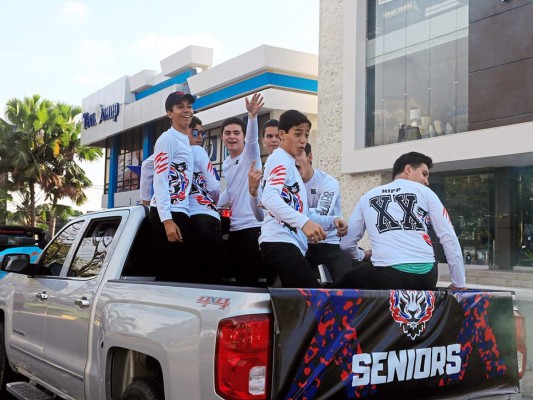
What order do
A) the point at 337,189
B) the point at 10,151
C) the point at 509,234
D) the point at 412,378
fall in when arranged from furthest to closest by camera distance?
the point at 10,151
the point at 509,234
the point at 337,189
the point at 412,378

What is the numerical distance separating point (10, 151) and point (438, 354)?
2975 centimetres

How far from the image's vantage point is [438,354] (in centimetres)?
285

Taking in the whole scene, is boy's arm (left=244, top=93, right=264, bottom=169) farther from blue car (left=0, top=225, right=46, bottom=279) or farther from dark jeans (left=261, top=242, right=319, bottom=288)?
blue car (left=0, top=225, right=46, bottom=279)

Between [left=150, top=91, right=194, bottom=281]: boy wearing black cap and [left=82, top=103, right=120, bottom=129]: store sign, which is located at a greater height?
[left=82, top=103, right=120, bottom=129]: store sign

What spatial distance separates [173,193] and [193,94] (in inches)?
907

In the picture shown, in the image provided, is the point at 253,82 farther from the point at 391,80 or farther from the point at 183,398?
the point at 183,398

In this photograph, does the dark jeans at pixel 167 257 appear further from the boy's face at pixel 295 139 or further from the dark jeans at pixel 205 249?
the boy's face at pixel 295 139

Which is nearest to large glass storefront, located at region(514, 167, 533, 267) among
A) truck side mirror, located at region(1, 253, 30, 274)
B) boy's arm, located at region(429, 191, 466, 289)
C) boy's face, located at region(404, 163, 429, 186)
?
boy's face, located at region(404, 163, 429, 186)

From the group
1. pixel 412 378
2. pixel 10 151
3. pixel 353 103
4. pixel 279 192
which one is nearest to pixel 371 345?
pixel 412 378

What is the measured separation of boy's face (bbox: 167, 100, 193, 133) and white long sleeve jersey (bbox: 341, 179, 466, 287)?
5.01ft

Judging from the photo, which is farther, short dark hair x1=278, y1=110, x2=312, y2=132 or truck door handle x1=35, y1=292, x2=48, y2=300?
truck door handle x1=35, y1=292, x2=48, y2=300

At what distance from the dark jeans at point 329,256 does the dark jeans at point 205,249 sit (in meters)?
0.66

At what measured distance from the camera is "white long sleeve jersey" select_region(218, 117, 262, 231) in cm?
454

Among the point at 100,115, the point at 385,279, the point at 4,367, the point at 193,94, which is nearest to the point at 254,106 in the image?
the point at 385,279
